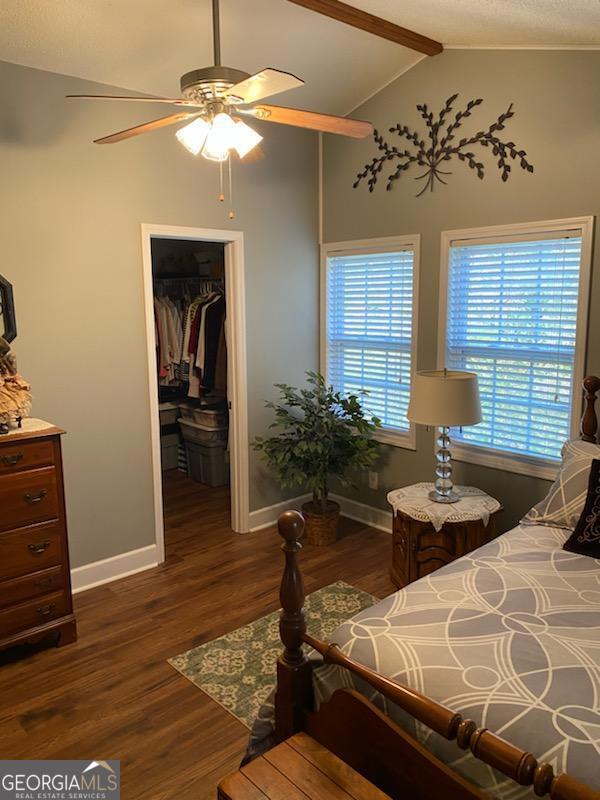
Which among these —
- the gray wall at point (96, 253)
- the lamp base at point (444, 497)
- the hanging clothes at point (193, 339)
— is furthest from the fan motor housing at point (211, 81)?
the hanging clothes at point (193, 339)

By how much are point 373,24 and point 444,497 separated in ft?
8.13

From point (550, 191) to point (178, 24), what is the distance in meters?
2.05

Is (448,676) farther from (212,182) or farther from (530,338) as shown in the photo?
(212,182)

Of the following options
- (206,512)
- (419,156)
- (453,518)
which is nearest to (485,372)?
(453,518)

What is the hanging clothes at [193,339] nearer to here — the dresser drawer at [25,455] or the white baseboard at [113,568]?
the white baseboard at [113,568]

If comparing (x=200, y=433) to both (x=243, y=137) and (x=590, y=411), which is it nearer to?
(x=590, y=411)

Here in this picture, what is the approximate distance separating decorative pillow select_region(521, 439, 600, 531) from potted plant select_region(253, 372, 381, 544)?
139 centimetres

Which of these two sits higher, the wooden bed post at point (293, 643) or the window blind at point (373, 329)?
the window blind at point (373, 329)

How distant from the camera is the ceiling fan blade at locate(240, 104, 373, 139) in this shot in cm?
220

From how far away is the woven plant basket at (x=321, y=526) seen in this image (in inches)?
160

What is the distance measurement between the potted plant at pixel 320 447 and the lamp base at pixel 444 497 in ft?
2.26

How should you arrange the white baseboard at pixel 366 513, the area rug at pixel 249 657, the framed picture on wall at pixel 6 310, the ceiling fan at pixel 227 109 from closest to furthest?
the ceiling fan at pixel 227 109
the area rug at pixel 249 657
the framed picture on wall at pixel 6 310
the white baseboard at pixel 366 513

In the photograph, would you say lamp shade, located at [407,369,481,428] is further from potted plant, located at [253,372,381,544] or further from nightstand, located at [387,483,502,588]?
potted plant, located at [253,372,381,544]

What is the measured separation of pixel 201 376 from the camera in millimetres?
5023
